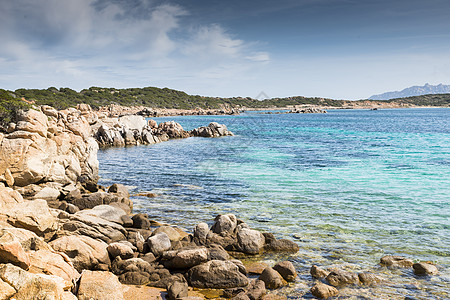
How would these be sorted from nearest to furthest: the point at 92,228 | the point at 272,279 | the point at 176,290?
the point at 176,290
the point at 272,279
the point at 92,228

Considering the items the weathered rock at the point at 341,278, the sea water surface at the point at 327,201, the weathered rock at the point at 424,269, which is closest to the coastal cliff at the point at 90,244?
the weathered rock at the point at 341,278

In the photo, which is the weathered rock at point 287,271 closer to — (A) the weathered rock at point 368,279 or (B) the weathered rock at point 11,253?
(A) the weathered rock at point 368,279

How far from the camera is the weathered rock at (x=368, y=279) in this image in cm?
918

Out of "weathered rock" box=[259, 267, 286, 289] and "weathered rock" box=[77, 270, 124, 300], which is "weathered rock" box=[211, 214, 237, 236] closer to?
"weathered rock" box=[259, 267, 286, 289]

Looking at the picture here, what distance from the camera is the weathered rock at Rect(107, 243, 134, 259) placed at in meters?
10.2

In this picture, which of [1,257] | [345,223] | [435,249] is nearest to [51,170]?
[1,257]

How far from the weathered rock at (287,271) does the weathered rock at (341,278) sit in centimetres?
95

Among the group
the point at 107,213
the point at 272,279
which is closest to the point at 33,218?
the point at 107,213

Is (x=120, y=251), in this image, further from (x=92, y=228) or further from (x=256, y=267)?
(x=256, y=267)

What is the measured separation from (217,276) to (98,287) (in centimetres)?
307

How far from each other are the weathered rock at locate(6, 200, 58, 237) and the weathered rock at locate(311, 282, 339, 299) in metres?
7.77

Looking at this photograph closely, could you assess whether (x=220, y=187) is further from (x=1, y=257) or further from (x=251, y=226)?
(x=1, y=257)

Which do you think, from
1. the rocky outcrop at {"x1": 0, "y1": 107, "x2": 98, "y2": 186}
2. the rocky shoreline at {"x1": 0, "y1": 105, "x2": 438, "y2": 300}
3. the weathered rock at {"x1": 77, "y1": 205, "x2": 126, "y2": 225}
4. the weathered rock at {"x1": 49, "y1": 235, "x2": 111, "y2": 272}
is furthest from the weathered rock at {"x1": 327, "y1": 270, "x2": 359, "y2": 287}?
the rocky outcrop at {"x1": 0, "y1": 107, "x2": 98, "y2": 186}

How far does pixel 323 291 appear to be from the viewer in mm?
8469
